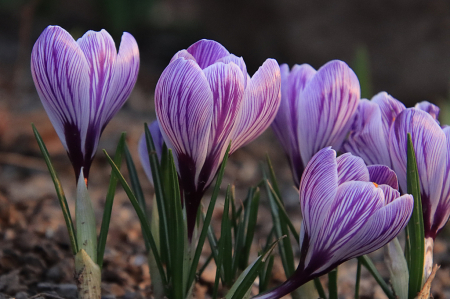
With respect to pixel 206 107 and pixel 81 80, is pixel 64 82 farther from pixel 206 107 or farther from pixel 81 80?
pixel 206 107

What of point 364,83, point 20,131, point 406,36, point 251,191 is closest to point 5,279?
Result: point 251,191

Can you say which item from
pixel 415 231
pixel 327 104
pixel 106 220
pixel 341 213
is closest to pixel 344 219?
pixel 341 213

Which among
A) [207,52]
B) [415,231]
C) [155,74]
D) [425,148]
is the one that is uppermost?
[155,74]

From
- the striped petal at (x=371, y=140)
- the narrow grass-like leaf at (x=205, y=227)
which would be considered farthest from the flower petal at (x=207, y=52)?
the striped petal at (x=371, y=140)

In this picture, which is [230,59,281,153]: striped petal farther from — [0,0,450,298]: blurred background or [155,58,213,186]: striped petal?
[0,0,450,298]: blurred background

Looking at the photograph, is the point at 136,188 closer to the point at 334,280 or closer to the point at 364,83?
the point at 334,280

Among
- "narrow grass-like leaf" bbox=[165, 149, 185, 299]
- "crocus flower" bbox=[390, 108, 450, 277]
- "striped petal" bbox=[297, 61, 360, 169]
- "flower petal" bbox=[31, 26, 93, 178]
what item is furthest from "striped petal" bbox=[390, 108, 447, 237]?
"flower petal" bbox=[31, 26, 93, 178]
